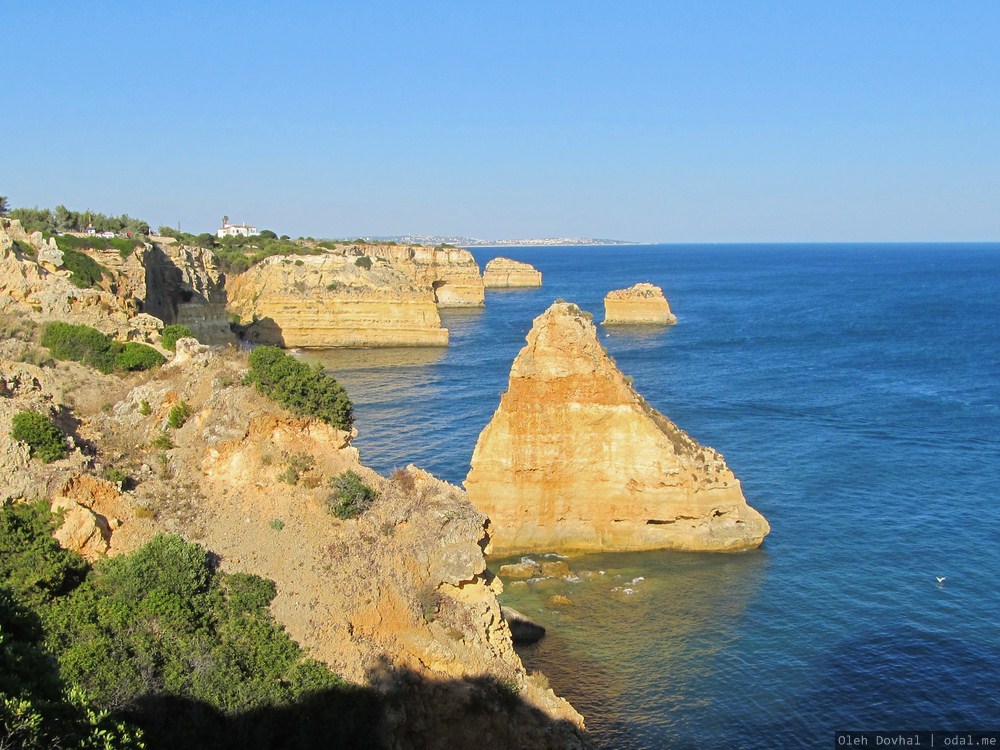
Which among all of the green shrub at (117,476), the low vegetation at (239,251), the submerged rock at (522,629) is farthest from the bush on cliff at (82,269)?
the low vegetation at (239,251)

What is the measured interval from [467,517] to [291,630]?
4185mm

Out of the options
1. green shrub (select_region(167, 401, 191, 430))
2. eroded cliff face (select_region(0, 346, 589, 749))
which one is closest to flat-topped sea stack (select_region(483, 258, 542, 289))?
green shrub (select_region(167, 401, 191, 430))

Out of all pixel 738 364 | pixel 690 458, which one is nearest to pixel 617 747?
pixel 690 458

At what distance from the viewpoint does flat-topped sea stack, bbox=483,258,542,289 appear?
6993 inches

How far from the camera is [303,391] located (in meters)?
19.0

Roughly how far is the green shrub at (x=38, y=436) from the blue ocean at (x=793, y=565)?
41.5 feet

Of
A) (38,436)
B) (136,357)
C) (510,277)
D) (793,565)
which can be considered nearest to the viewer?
(38,436)

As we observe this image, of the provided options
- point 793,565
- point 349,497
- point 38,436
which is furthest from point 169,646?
point 793,565

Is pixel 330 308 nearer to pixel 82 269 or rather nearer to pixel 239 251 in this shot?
pixel 239 251

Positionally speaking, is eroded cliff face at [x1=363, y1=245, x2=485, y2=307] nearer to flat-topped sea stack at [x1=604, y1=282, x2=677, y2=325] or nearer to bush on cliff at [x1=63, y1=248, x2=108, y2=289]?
flat-topped sea stack at [x1=604, y1=282, x2=677, y2=325]

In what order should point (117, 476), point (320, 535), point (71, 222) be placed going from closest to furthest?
point (320, 535)
point (117, 476)
point (71, 222)

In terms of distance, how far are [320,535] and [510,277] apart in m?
163

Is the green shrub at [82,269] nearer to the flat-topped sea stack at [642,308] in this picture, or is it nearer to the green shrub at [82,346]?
the green shrub at [82,346]

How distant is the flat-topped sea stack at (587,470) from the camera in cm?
3052
